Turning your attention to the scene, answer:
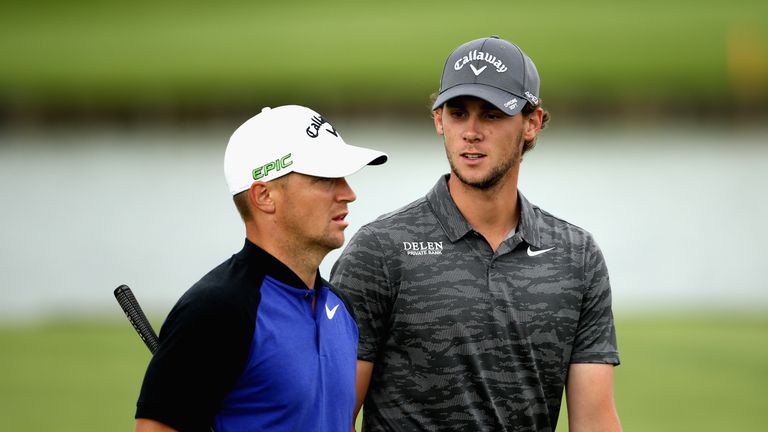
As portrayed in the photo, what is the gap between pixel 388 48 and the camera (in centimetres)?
2578

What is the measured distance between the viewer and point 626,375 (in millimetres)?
11789

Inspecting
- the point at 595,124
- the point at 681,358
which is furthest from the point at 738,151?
the point at 681,358

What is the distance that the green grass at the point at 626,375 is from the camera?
973cm

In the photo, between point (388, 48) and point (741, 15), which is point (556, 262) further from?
point (741, 15)

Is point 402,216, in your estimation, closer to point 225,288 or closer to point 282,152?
point 282,152

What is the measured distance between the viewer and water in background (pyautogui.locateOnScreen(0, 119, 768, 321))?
19328mm

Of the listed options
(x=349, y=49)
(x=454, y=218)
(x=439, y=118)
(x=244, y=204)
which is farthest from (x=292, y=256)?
(x=349, y=49)

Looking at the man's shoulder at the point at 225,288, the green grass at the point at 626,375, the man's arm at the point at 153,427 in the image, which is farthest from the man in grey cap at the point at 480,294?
the green grass at the point at 626,375

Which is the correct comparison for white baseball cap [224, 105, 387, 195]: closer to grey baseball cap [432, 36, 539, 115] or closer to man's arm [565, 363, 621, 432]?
grey baseball cap [432, 36, 539, 115]

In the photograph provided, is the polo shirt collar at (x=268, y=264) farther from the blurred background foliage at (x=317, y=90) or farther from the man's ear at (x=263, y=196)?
the blurred background foliage at (x=317, y=90)

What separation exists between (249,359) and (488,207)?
107cm

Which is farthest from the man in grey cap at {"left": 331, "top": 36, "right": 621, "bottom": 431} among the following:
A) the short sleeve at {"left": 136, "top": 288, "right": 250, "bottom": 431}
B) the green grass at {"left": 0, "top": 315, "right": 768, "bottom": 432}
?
the green grass at {"left": 0, "top": 315, "right": 768, "bottom": 432}

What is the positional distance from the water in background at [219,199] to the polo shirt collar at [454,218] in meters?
15.4

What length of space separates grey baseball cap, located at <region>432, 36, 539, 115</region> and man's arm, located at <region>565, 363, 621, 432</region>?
76 centimetres
